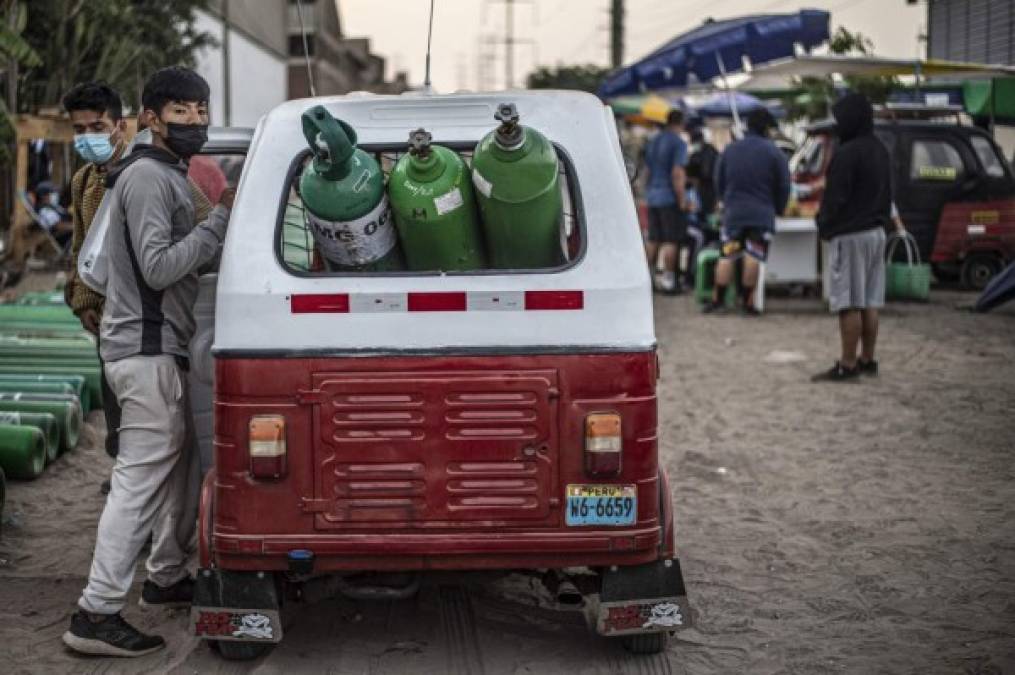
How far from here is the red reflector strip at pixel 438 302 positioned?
4387 mm

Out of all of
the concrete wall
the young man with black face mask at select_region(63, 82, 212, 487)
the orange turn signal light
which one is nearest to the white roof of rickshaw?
the orange turn signal light

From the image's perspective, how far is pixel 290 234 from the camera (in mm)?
5016

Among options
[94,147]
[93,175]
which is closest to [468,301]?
[94,147]

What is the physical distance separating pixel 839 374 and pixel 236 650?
6.90m

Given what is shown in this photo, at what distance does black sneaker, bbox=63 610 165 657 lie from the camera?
4.84 metres

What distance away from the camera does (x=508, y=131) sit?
4.30 metres

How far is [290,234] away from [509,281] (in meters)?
1.04

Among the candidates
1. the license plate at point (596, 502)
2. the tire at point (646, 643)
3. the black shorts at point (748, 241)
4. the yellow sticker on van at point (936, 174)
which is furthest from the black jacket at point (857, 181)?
the yellow sticker on van at point (936, 174)

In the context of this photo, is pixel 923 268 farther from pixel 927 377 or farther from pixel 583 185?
pixel 583 185

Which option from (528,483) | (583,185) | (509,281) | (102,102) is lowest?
(528,483)

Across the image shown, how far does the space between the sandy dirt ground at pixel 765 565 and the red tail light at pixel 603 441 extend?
2.69 feet

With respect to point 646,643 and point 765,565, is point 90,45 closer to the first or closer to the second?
point 765,565

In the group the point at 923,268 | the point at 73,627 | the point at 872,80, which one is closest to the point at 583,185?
the point at 73,627

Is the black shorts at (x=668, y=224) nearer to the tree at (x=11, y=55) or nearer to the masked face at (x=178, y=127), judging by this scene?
the tree at (x=11, y=55)
